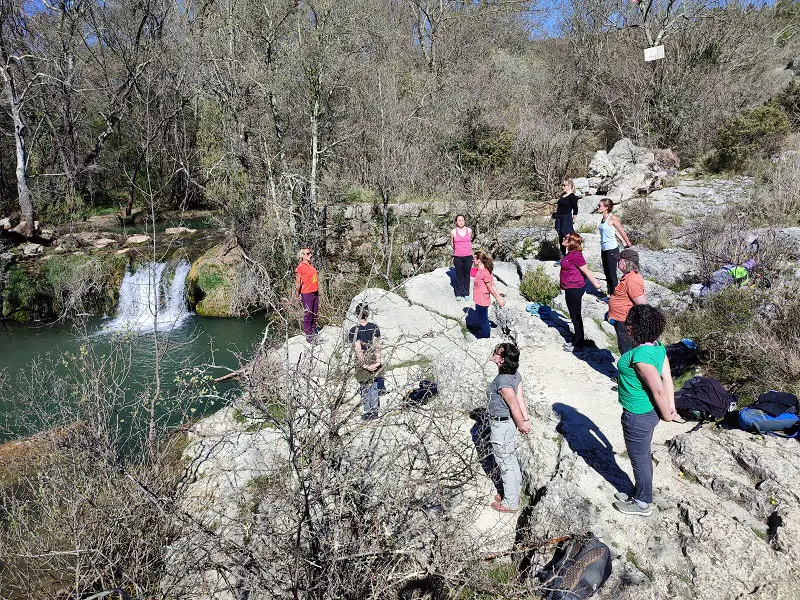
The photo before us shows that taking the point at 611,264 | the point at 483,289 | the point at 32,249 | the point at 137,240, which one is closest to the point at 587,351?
the point at 611,264

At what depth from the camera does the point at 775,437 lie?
15.6 ft

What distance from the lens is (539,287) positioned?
9008mm

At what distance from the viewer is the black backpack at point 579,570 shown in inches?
138

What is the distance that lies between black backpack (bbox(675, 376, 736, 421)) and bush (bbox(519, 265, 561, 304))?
11.7 ft

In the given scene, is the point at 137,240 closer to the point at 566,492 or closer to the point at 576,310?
the point at 576,310

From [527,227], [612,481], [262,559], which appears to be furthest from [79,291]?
[612,481]

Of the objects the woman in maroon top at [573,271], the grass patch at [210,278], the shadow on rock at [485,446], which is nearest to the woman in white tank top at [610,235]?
the woman in maroon top at [573,271]

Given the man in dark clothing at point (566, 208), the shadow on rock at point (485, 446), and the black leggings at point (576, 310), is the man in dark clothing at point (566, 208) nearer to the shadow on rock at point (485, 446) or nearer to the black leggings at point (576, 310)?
the black leggings at point (576, 310)

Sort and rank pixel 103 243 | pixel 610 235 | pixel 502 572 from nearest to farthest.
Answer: pixel 502 572 → pixel 610 235 → pixel 103 243

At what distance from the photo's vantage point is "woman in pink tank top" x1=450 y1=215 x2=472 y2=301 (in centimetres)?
852

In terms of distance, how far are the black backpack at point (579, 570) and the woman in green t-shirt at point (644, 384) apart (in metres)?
0.75

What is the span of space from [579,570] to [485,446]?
Answer: 1.74 metres

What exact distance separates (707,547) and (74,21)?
75.5 feet

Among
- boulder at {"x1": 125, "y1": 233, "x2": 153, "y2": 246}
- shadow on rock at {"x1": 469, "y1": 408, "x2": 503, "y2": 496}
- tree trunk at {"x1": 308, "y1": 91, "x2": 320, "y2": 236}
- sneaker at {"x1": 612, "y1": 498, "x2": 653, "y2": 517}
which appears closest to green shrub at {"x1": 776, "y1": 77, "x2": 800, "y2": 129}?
tree trunk at {"x1": 308, "y1": 91, "x2": 320, "y2": 236}
